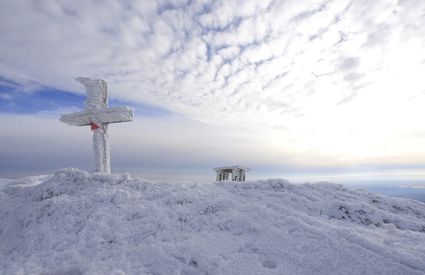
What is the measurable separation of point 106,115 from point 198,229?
666 centimetres

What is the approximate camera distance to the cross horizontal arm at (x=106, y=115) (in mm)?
11031

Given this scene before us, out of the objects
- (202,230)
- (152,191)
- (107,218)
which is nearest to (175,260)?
(202,230)

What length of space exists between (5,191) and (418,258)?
11.3 meters

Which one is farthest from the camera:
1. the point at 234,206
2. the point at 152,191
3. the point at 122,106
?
the point at 122,106

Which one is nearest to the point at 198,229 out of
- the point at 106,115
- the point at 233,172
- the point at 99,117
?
the point at 106,115

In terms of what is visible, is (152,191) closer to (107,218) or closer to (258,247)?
(107,218)

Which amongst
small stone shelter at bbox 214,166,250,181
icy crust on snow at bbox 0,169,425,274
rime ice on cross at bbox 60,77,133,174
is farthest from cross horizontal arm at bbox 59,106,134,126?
small stone shelter at bbox 214,166,250,181

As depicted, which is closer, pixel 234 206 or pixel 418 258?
pixel 418 258

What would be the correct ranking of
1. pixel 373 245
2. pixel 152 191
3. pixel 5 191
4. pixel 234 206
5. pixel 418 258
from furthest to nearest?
1. pixel 5 191
2. pixel 152 191
3. pixel 234 206
4. pixel 373 245
5. pixel 418 258

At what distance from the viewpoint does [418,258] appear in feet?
16.6

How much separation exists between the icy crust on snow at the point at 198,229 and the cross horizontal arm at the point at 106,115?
2683 millimetres

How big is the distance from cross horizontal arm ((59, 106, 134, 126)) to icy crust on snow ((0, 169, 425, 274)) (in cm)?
268

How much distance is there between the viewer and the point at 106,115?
439 inches

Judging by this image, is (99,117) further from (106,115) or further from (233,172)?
(233,172)
